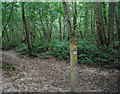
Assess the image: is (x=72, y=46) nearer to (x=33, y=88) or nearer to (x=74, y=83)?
(x=74, y=83)

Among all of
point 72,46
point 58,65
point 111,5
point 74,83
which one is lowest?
point 58,65

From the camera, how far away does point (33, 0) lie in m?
14.0

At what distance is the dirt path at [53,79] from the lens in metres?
7.68

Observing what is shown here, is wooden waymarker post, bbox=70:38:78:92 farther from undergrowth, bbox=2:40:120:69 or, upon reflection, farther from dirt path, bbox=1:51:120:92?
undergrowth, bbox=2:40:120:69

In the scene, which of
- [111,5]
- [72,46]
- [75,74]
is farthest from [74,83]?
[111,5]

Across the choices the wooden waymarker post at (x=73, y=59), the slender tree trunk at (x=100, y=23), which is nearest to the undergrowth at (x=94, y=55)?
the slender tree trunk at (x=100, y=23)

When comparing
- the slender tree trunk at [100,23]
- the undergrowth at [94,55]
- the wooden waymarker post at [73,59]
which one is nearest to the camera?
the wooden waymarker post at [73,59]

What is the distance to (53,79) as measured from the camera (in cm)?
863

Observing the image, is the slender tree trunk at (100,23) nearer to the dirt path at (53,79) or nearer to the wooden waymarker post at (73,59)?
the dirt path at (53,79)

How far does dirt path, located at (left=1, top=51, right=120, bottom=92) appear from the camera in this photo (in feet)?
25.2

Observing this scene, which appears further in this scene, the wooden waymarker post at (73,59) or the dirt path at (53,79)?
the dirt path at (53,79)

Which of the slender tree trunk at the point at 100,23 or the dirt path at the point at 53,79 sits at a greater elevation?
the slender tree trunk at the point at 100,23

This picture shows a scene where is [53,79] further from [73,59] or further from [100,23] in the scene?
[100,23]

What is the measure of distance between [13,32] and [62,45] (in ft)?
43.4
